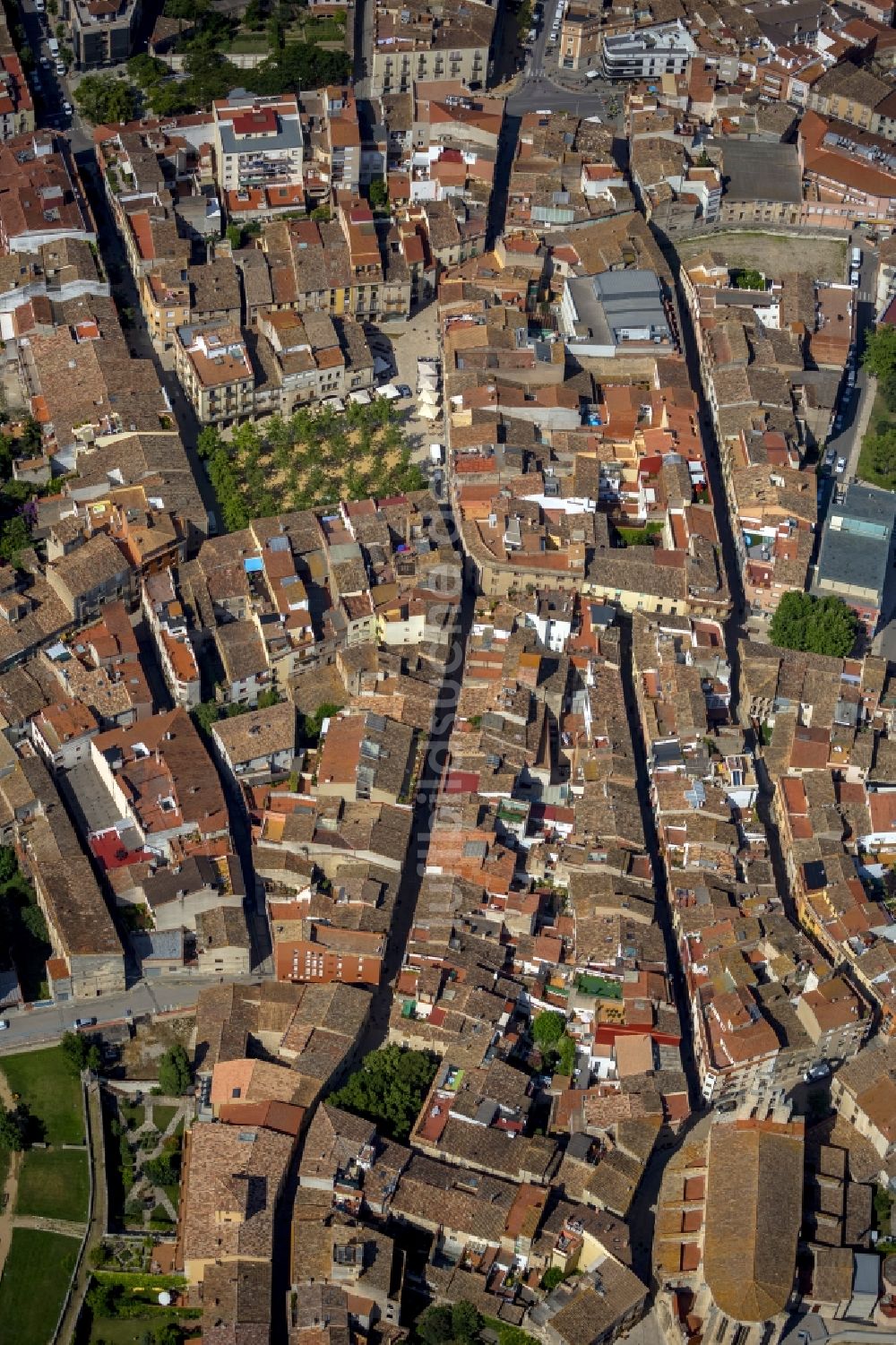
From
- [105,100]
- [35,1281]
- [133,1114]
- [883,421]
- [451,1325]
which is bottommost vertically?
[35,1281]

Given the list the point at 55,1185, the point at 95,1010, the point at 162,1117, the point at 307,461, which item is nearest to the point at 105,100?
the point at 307,461

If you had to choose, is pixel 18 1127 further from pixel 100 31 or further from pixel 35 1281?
pixel 100 31

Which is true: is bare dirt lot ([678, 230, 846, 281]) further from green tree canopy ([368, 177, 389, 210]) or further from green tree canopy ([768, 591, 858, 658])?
green tree canopy ([768, 591, 858, 658])

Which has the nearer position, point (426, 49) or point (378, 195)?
point (378, 195)

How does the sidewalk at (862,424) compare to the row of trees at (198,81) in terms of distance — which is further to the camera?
the row of trees at (198,81)

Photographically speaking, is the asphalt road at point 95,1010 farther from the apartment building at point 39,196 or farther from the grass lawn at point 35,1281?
the apartment building at point 39,196

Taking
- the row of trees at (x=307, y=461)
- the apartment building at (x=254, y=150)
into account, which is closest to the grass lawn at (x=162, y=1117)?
the row of trees at (x=307, y=461)
